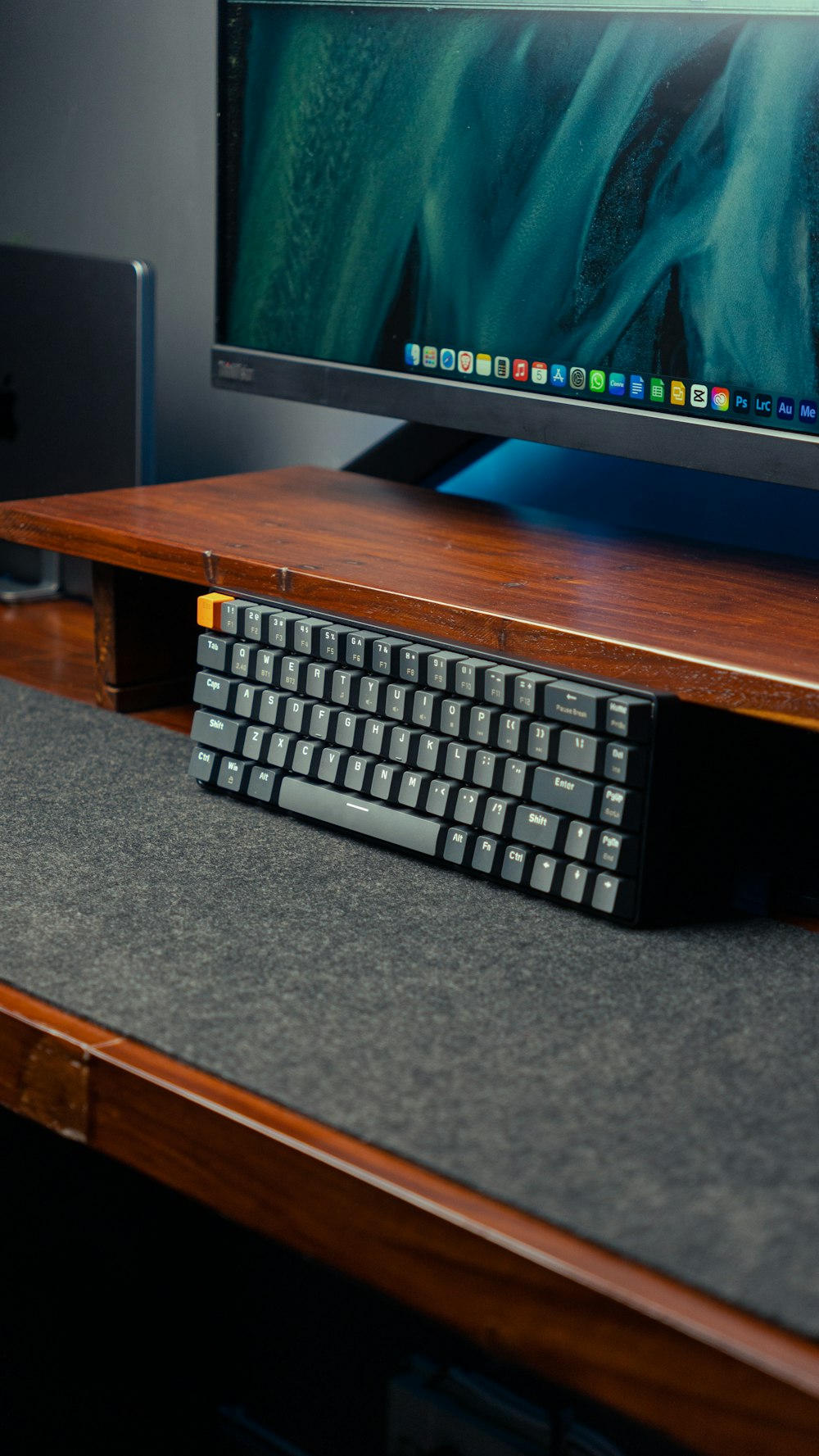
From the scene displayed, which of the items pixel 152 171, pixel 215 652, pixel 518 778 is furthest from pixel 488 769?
pixel 152 171

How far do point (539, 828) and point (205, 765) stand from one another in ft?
0.83

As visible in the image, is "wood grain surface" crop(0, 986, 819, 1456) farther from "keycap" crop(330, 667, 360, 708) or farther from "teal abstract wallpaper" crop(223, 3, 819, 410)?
"teal abstract wallpaper" crop(223, 3, 819, 410)

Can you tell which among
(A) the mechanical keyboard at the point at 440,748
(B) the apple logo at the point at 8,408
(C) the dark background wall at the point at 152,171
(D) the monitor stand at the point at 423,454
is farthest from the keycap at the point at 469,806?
(B) the apple logo at the point at 8,408

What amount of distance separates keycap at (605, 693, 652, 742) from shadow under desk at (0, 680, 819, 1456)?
11 cm

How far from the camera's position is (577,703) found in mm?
786

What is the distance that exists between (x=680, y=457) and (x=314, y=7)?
46 centimetres

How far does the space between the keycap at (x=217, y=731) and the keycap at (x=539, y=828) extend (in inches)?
8.6

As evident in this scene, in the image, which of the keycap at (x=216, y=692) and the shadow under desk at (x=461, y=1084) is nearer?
the shadow under desk at (x=461, y=1084)

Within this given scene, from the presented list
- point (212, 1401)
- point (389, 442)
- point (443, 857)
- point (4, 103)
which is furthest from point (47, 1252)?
point (4, 103)

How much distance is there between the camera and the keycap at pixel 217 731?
0.96 metres

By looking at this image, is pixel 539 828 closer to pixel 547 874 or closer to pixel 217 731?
pixel 547 874

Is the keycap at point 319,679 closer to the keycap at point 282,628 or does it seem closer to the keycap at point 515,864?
the keycap at point 282,628

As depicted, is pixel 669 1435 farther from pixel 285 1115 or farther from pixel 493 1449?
pixel 493 1449

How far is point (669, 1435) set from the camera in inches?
19.5
